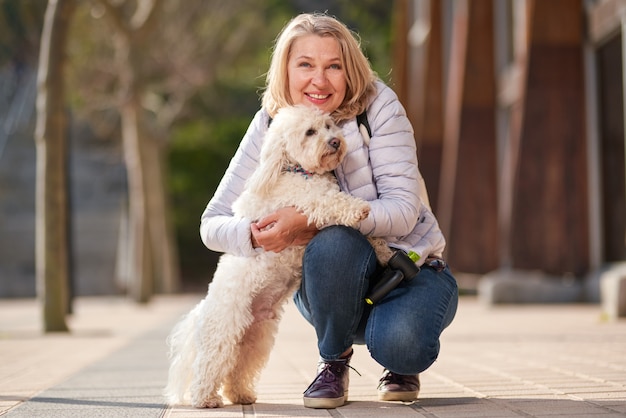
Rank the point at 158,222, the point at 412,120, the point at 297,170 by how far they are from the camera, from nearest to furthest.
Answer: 1. the point at 297,170
2. the point at 158,222
3. the point at 412,120

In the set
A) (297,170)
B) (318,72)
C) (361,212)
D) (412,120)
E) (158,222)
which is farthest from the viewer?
(412,120)

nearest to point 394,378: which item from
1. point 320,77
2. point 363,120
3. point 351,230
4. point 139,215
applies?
point 351,230

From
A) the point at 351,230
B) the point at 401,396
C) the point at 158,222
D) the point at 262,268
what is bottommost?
the point at 158,222

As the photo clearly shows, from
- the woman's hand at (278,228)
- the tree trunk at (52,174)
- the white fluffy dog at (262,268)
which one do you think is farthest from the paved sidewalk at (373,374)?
the woman's hand at (278,228)

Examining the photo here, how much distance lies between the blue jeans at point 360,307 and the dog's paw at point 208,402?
470 mm

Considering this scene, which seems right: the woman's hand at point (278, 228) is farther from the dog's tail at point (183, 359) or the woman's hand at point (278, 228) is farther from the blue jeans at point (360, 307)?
the dog's tail at point (183, 359)

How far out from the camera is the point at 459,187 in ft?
49.4

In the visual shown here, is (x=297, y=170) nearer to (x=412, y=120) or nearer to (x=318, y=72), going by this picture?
(x=318, y=72)

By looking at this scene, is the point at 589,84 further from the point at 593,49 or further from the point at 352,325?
the point at 352,325

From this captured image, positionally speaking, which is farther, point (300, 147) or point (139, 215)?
point (139, 215)

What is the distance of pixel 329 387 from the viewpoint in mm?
4000

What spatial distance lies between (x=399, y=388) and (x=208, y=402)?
31.8 inches

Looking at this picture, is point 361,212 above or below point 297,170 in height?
below

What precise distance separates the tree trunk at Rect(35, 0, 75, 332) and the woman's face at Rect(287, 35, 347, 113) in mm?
6042
